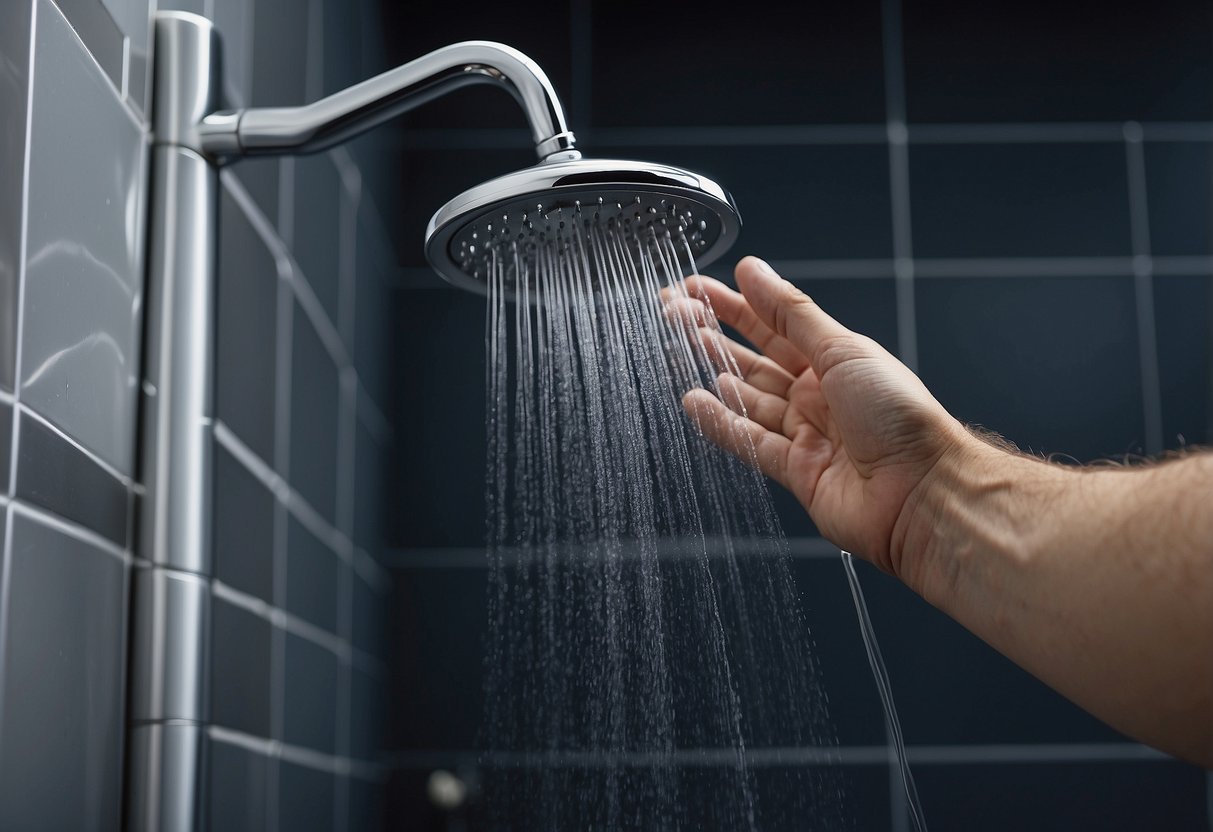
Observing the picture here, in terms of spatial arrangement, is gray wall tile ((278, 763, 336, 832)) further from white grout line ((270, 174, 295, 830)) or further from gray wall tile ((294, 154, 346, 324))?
gray wall tile ((294, 154, 346, 324))

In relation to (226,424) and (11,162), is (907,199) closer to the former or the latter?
(226,424)

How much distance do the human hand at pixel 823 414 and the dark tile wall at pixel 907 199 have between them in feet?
2.25

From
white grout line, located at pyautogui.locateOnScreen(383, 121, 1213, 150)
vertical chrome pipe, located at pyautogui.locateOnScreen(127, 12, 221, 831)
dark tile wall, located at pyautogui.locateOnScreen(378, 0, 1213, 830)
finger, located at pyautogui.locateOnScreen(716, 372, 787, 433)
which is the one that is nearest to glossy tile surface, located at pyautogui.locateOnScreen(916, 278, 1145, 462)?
dark tile wall, located at pyautogui.locateOnScreen(378, 0, 1213, 830)

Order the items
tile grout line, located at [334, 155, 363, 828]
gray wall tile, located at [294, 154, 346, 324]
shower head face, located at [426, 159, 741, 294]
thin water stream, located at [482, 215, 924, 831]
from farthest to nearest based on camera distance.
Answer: thin water stream, located at [482, 215, 924, 831] < tile grout line, located at [334, 155, 363, 828] < gray wall tile, located at [294, 154, 346, 324] < shower head face, located at [426, 159, 741, 294]

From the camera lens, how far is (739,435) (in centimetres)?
108

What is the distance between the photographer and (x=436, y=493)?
180 centimetres

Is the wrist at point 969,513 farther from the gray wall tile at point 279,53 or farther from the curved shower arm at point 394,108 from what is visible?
the gray wall tile at point 279,53

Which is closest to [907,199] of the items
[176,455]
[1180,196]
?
[1180,196]

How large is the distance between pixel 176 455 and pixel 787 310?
508 millimetres

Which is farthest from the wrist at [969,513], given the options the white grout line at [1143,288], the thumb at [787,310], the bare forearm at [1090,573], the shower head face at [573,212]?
the white grout line at [1143,288]

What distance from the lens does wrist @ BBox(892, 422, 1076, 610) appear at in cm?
87

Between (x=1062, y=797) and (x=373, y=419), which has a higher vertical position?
(x=373, y=419)

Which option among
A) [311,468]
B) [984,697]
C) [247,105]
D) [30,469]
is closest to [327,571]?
[311,468]

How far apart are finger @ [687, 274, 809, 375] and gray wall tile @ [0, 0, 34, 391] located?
62cm
